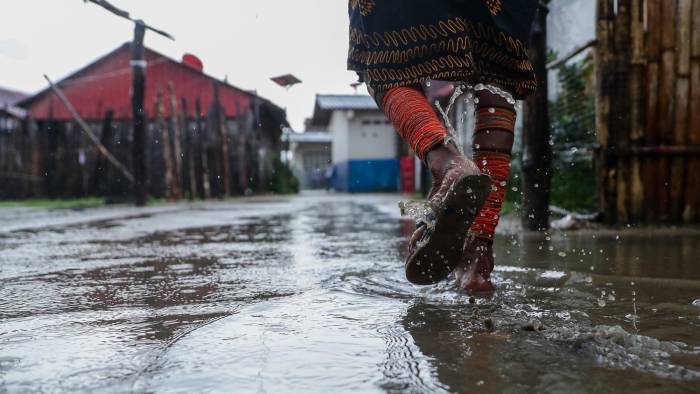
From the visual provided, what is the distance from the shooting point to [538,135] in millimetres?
3709

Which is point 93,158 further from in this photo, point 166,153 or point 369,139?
point 369,139

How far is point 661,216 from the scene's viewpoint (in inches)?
150

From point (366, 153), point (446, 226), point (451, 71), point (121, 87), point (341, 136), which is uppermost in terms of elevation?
point (121, 87)

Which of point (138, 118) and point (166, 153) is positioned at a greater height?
point (138, 118)

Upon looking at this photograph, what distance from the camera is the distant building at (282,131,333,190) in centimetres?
3828

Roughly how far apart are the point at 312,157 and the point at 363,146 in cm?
1356

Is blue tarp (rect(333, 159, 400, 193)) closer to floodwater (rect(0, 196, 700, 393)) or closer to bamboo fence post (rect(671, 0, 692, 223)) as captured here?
bamboo fence post (rect(671, 0, 692, 223))

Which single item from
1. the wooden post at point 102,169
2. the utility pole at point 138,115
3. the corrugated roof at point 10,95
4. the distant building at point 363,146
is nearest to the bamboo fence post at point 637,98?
the utility pole at point 138,115

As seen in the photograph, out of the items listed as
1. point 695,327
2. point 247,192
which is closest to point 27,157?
point 247,192

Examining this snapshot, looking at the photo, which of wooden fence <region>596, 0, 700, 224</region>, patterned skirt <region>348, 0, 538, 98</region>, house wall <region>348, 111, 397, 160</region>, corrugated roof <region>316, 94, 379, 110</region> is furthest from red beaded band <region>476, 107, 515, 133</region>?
house wall <region>348, 111, 397, 160</region>

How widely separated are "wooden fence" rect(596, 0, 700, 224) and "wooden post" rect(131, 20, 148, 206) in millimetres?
8165

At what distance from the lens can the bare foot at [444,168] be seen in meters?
1.52

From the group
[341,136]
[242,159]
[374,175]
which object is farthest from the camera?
[341,136]

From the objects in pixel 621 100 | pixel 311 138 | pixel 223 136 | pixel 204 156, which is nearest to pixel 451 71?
pixel 621 100
